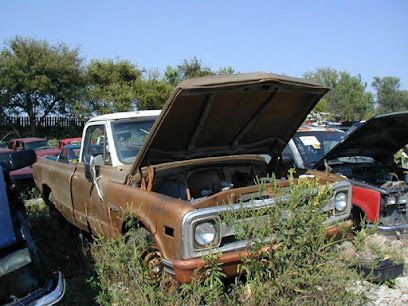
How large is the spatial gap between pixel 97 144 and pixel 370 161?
4531 mm

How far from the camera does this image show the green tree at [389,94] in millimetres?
51562

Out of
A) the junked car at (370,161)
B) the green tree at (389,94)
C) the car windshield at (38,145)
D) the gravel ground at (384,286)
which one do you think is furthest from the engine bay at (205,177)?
the green tree at (389,94)

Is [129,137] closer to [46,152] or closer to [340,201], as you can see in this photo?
[340,201]

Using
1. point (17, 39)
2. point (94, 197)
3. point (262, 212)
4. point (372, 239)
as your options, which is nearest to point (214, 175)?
point (94, 197)

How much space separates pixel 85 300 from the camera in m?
4.39

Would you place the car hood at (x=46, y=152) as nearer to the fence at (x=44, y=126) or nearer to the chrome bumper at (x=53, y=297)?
the fence at (x=44, y=126)

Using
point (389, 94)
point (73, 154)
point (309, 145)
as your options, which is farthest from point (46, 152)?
point (389, 94)

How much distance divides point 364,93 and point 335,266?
1860 inches

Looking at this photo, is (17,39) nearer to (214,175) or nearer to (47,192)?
(47,192)

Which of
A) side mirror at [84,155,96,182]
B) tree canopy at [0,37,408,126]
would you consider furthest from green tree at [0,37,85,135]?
side mirror at [84,155,96,182]

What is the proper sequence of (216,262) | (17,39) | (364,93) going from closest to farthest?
(216,262)
(17,39)
(364,93)

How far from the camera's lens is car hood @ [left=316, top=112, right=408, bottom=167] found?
6.24m

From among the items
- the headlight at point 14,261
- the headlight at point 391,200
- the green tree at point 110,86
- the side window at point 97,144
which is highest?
the green tree at point 110,86

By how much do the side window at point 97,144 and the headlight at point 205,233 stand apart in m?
1.99
